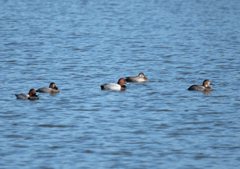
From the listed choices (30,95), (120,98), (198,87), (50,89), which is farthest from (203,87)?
(30,95)

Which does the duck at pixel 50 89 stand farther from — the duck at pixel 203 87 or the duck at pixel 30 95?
the duck at pixel 203 87

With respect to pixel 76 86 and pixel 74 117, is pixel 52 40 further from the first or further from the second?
pixel 74 117

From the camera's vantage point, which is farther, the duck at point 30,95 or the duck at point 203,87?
the duck at point 203,87

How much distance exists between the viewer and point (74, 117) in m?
19.0

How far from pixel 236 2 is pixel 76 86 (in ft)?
169

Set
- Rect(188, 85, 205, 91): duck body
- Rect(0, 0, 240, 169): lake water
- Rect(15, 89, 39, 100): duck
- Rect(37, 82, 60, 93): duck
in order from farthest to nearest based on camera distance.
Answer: Rect(188, 85, 205, 91): duck body → Rect(37, 82, 60, 93): duck → Rect(15, 89, 39, 100): duck → Rect(0, 0, 240, 169): lake water

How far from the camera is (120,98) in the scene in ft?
73.7

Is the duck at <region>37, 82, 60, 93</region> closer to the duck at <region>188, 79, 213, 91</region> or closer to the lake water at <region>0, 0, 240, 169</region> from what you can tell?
the lake water at <region>0, 0, 240, 169</region>

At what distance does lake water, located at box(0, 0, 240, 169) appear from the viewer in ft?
48.8

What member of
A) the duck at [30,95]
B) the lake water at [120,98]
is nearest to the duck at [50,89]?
the lake water at [120,98]

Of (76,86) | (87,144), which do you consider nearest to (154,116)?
(87,144)

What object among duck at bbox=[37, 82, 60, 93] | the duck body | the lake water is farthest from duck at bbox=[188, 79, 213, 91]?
duck at bbox=[37, 82, 60, 93]

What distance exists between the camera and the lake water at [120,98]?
1488 cm

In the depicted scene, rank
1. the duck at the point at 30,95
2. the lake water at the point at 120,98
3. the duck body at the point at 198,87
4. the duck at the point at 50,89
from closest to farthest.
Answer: the lake water at the point at 120,98, the duck at the point at 30,95, the duck at the point at 50,89, the duck body at the point at 198,87
